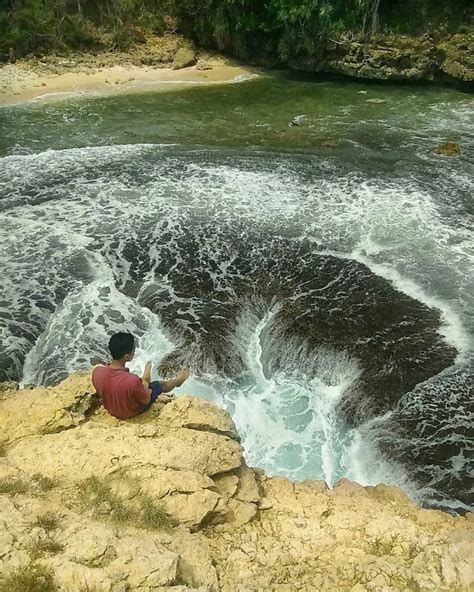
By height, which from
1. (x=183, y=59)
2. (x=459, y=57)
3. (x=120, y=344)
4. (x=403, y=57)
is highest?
(x=120, y=344)

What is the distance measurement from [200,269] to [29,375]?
13.6ft

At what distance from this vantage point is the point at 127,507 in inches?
199

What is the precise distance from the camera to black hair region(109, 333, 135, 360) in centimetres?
564

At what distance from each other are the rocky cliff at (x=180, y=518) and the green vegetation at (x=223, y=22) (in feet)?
79.2

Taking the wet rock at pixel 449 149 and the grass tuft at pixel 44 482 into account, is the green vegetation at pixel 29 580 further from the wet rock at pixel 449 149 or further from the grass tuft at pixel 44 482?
the wet rock at pixel 449 149

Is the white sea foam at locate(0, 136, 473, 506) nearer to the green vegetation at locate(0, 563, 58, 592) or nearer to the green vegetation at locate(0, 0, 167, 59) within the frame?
the green vegetation at locate(0, 563, 58, 592)

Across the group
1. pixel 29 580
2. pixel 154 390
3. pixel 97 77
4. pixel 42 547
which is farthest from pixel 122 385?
pixel 97 77

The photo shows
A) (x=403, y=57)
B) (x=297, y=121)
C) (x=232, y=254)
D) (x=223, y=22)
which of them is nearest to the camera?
(x=232, y=254)

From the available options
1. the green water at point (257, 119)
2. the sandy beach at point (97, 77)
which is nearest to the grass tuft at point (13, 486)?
the green water at point (257, 119)

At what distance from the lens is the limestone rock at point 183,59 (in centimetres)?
2767

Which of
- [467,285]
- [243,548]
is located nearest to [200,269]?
[467,285]

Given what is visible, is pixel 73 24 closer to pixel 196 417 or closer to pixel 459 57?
pixel 459 57

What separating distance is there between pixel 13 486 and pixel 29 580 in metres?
1.27

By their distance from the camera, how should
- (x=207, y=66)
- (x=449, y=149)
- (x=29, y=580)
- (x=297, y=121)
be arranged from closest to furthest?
(x=29, y=580)
(x=449, y=149)
(x=297, y=121)
(x=207, y=66)
